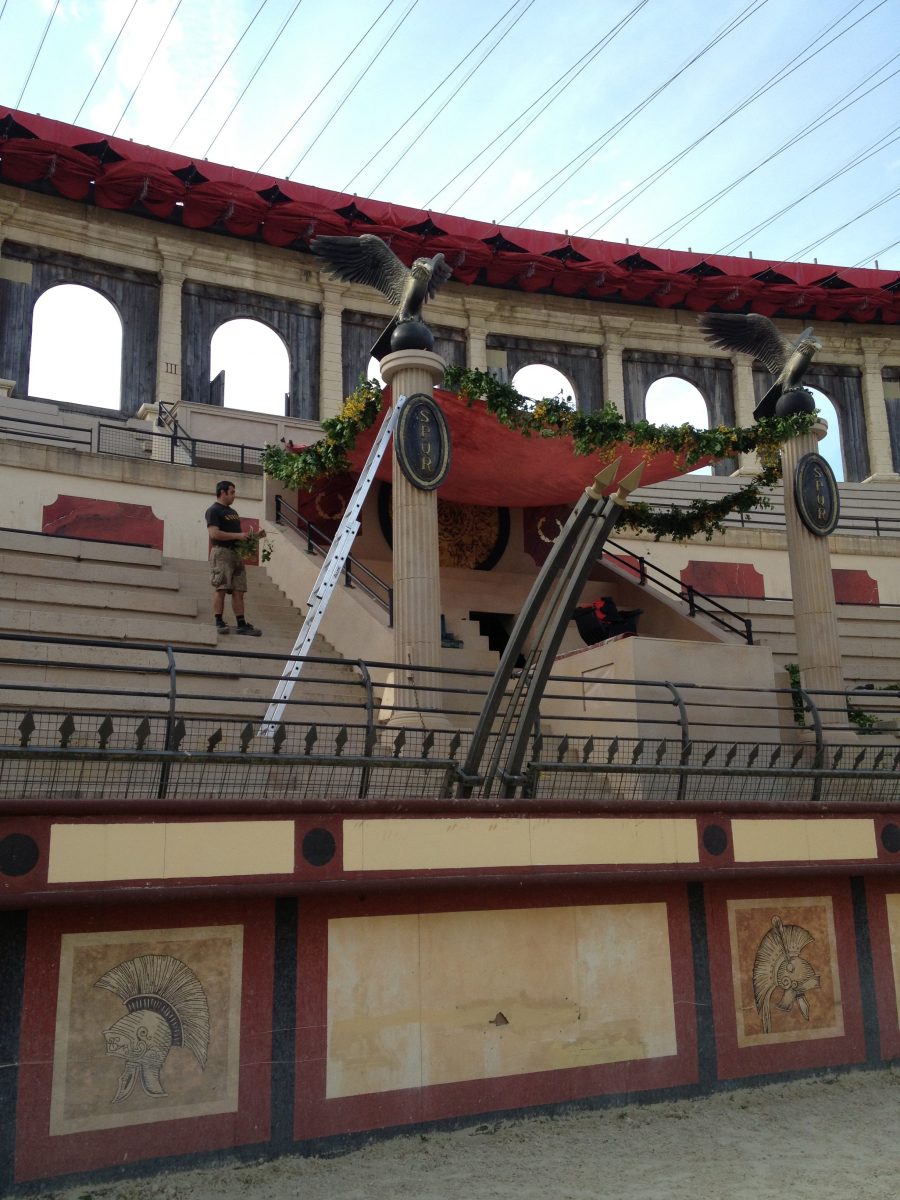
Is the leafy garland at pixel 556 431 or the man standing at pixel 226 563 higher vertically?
the leafy garland at pixel 556 431

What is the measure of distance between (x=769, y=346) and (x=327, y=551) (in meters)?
6.37

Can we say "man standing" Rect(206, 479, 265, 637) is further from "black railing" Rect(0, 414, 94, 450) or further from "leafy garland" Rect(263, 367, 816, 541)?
"black railing" Rect(0, 414, 94, 450)

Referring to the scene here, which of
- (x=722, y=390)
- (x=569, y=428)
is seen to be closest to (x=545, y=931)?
(x=569, y=428)

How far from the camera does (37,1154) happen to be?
255 inches

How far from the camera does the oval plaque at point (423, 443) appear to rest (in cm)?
1151

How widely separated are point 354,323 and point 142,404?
6905mm

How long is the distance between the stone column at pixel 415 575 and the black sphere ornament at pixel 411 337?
0.16 m

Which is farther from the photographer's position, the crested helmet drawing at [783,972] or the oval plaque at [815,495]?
the oval plaque at [815,495]

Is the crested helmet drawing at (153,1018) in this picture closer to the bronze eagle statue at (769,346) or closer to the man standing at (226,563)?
the man standing at (226,563)

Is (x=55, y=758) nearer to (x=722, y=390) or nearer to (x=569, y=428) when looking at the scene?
(x=569, y=428)

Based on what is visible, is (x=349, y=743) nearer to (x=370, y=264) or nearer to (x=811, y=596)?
(x=811, y=596)

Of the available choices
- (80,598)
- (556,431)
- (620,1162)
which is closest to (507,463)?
(556,431)

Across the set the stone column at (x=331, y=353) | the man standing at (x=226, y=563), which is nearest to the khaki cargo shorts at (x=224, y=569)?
the man standing at (x=226, y=563)

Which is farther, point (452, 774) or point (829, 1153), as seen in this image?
point (452, 774)
